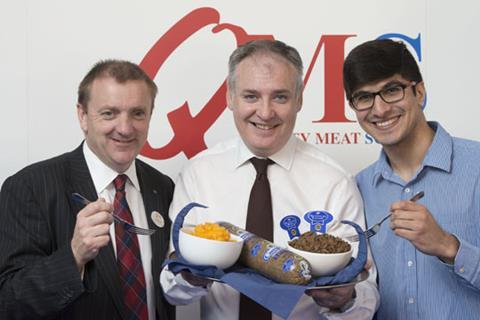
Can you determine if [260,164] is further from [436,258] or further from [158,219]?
[436,258]

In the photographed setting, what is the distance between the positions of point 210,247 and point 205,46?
1.20 meters

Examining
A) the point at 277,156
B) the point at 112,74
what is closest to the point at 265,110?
the point at 277,156

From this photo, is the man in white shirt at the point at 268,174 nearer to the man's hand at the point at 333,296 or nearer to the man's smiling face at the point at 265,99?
the man's smiling face at the point at 265,99

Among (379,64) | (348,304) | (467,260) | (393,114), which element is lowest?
(348,304)

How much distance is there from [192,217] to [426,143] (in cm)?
71

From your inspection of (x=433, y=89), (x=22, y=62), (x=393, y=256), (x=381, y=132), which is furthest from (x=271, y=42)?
(x=22, y=62)

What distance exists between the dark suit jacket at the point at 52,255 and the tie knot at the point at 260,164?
33cm

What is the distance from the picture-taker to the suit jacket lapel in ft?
5.09

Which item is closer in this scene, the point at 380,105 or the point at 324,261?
the point at 324,261

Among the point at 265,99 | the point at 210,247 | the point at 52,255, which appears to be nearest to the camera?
the point at 210,247

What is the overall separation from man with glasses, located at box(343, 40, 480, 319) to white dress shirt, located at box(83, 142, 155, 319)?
0.66 meters

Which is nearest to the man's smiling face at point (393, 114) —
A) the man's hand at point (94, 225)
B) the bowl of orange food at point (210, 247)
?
the bowl of orange food at point (210, 247)

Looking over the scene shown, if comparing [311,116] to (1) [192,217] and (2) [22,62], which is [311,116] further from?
(2) [22,62]

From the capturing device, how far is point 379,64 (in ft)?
5.26
